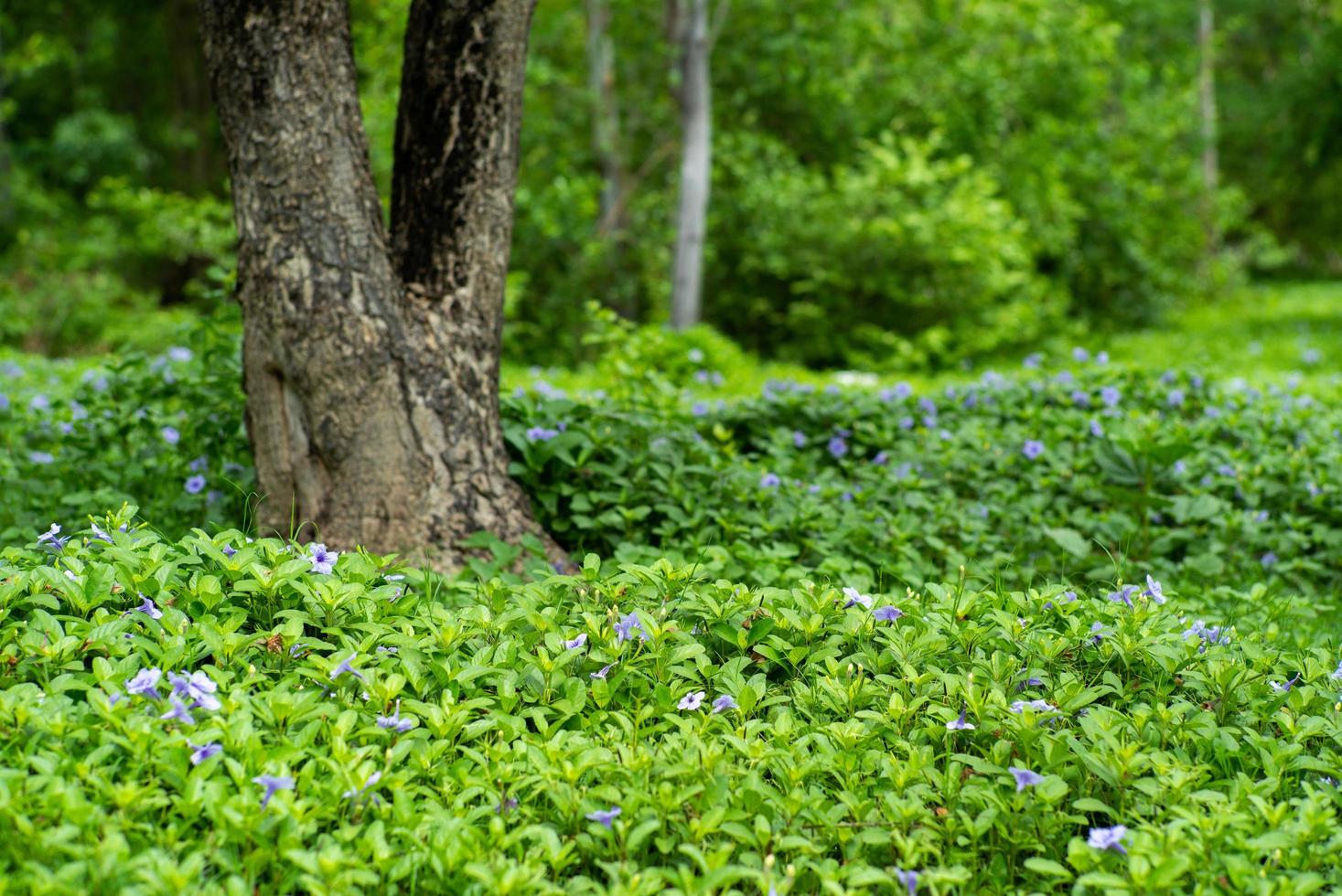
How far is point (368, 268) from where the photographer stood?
371 centimetres

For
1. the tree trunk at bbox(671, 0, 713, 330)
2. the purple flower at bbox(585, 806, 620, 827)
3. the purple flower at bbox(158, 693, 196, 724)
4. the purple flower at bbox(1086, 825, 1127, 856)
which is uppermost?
the tree trunk at bbox(671, 0, 713, 330)

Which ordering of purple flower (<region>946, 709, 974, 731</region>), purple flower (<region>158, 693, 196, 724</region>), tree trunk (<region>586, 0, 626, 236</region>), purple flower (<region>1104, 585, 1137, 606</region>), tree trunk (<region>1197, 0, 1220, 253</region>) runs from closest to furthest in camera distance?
purple flower (<region>158, 693, 196, 724</region>) → purple flower (<region>946, 709, 974, 731</region>) → purple flower (<region>1104, 585, 1137, 606</region>) → tree trunk (<region>586, 0, 626, 236</region>) → tree trunk (<region>1197, 0, 1220, 253</region>)

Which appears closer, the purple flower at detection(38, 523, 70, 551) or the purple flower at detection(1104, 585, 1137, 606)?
the purple flower at detection(38, 523, 70, 551)

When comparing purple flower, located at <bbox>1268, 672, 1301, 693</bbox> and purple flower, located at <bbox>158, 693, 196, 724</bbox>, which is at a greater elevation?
purple flower, located at <bbox>158, 693, 196, 724</bbox>

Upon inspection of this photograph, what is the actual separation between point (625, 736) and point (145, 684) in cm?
88

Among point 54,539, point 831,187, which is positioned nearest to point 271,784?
point 54,539

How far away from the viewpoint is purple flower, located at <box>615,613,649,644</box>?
2.47m

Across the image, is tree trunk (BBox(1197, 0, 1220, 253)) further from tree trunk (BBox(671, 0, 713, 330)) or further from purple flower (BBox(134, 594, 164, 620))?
purple flower (BBox(134, 594, 164, 620))

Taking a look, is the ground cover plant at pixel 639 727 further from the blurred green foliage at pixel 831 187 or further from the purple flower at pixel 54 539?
the blurred green foliage at pixel 831 187

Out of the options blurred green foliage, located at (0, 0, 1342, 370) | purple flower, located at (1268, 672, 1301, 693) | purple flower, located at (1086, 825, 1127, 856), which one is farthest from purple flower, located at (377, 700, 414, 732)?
blurred green foliage, located at (0, 0, 1342, 370)

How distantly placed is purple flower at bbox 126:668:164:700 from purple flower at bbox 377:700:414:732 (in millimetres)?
387

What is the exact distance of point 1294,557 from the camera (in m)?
4.39

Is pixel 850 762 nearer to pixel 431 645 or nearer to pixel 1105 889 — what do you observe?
pixel 1105 889

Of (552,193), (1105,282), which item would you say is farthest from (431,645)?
(1105,282)
